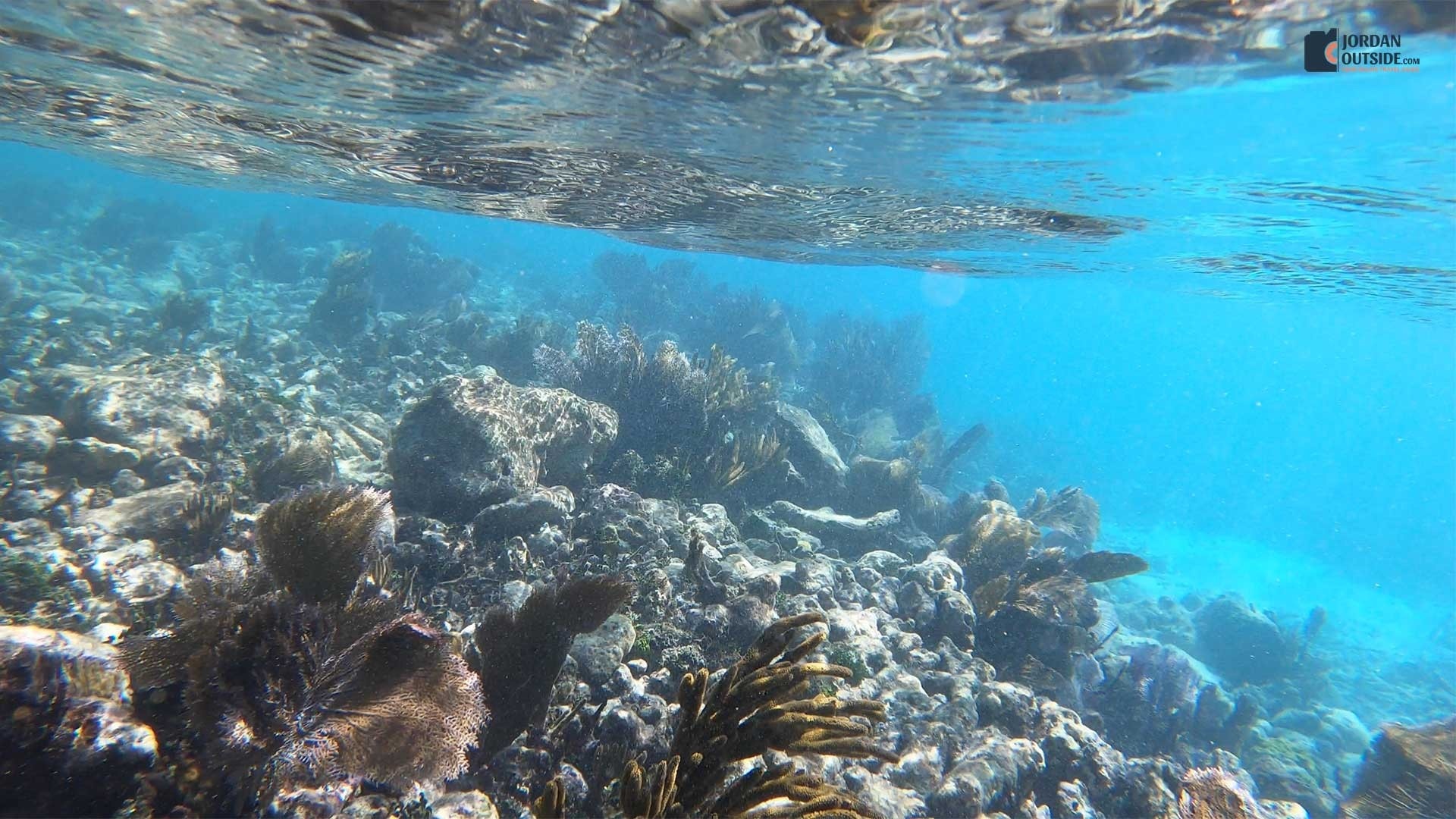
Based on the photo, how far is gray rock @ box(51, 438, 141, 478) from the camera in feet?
24.9

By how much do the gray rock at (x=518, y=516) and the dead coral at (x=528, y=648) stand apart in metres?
3.31

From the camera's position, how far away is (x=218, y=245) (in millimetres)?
31484

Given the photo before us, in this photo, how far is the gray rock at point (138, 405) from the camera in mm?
8133

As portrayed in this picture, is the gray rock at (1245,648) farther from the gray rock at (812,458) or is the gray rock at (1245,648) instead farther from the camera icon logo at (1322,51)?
the camera icon logo at (1322,51)

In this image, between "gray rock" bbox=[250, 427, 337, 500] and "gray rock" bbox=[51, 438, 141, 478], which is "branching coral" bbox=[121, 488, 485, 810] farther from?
"gray rock" bbox=[51, 438, 141, 478]

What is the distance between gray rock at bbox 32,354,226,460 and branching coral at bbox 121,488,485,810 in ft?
22.2

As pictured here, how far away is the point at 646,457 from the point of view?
11.1m

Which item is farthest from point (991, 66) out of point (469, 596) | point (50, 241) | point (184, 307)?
point (50, 241)

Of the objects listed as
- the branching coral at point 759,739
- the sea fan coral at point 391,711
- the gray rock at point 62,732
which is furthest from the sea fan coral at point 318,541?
the branching coral at point 759,739

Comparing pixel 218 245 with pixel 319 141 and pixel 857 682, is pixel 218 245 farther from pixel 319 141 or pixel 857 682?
pixel 857 682

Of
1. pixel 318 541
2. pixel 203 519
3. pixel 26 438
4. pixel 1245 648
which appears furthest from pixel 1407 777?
pixel 26 438

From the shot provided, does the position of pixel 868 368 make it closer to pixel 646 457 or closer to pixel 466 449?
pixel 646 457

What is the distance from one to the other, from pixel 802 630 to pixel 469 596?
362 centimetres

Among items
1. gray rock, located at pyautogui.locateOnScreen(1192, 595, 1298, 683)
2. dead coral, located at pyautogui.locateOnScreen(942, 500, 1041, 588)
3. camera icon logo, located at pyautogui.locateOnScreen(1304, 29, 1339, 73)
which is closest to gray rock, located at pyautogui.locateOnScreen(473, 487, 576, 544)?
dead coral, located at pyautogui.locateOnScreen(942, 500, 1041, 588)
